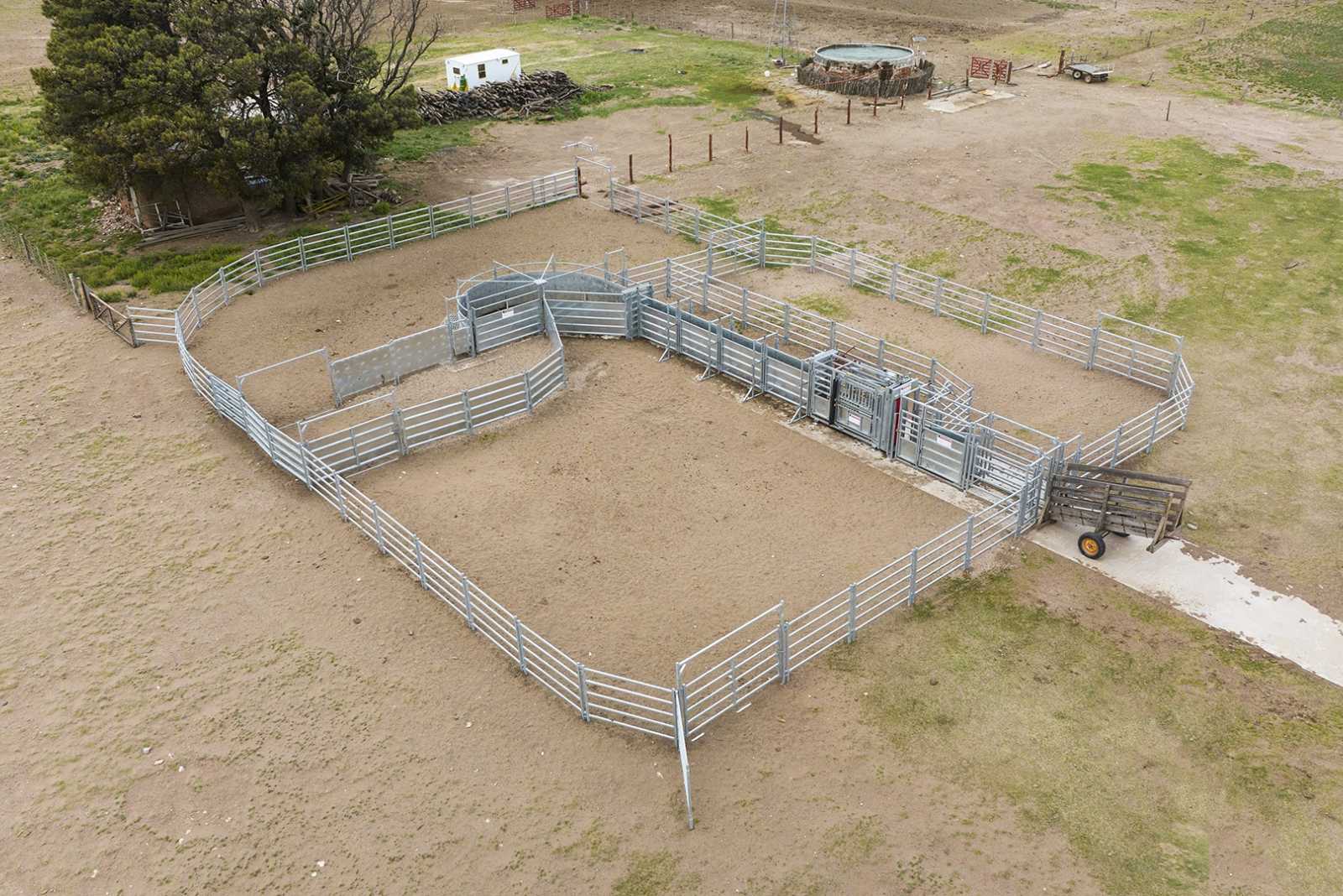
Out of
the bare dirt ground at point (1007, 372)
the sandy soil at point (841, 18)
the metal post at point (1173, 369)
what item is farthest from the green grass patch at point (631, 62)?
the metal post at point (1173, 369)

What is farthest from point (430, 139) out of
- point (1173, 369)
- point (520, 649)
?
point (520, 649)

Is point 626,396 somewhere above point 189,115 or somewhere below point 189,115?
below

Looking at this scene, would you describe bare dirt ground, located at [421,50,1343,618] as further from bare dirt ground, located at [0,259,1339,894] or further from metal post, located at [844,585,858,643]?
metal post, located at [844,585,858,643]

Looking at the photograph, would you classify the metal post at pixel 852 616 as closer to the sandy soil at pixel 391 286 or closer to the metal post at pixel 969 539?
the metal post at pixel 969 539

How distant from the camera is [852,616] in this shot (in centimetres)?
1806

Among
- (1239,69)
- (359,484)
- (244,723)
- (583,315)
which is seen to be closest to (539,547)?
(359,484)

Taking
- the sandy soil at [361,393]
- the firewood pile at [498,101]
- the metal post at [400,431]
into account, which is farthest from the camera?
the firewood pile at [498,101]

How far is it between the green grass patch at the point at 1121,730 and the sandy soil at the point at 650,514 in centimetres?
252

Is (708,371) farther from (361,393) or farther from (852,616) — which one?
(852,616)

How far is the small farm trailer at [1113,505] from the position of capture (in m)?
19.6

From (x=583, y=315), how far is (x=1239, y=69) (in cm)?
4496

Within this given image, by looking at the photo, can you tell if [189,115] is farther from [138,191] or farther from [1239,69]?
[1239,69]

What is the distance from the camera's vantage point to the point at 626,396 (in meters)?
26.2

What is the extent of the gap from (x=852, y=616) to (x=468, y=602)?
6.62 meters
